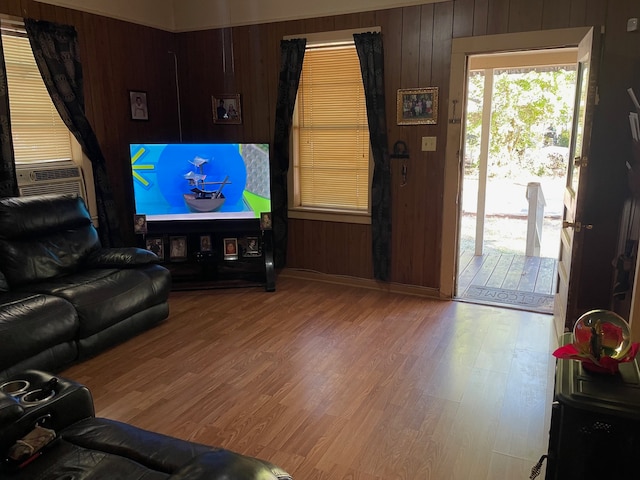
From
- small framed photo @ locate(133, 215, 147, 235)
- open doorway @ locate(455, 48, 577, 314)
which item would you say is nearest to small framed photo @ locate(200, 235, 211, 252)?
small framed photo @ locate(133, 215, 147, 235)

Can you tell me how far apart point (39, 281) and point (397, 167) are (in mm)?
2869

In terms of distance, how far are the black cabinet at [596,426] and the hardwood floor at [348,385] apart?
668 millimetres

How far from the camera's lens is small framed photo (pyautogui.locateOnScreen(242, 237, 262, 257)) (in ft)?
15.3

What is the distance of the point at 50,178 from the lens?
12.9 feet

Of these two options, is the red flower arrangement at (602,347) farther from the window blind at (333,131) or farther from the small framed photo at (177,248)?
the small framed photo at (177,248)

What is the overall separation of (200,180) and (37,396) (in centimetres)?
286

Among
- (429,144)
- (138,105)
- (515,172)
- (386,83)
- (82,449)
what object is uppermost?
(386,83)

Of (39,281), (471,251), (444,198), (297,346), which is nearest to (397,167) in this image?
(444,198)

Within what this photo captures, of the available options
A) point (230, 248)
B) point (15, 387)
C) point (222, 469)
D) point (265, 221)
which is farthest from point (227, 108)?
point (222, 469)

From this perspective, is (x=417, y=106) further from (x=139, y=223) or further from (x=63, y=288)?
(x=63, y=288)

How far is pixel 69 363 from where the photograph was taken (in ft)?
9.96

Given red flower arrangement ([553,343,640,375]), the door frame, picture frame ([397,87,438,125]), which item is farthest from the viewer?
picture frame ([397,87,438,125])

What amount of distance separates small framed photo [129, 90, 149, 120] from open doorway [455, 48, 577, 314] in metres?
2.97

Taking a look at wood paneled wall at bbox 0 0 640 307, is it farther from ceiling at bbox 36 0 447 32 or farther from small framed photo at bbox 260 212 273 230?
small framed photo at bbox 260 212 273 230
